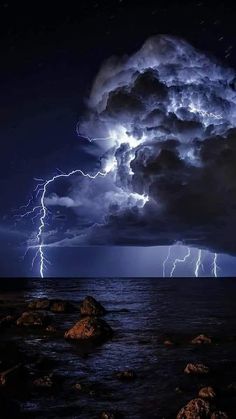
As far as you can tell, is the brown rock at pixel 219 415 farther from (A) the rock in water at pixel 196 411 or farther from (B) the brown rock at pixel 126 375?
(B) the brown rock at pixel 126 375

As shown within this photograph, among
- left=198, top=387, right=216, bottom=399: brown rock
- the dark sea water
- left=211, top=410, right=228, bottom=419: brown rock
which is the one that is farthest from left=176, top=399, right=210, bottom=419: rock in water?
left=198, top=387, right=216, bottom=399: brown rock

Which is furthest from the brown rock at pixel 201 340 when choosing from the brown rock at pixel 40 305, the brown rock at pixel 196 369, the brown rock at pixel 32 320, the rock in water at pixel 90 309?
the brown rock at pixel 40 305

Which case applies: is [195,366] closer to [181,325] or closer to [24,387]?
[24,387]

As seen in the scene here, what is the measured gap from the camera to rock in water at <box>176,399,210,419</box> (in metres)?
10.7

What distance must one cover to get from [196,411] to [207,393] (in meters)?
2.25

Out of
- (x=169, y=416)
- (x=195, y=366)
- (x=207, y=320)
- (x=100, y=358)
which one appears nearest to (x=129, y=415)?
(x=169, y=416)

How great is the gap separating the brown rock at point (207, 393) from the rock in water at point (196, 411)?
1885 mm

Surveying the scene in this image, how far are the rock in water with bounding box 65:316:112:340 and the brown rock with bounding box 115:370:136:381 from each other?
24.9 feet

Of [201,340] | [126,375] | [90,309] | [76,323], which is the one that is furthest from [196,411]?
[90,309]

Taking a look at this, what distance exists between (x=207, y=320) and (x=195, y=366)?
1893cm

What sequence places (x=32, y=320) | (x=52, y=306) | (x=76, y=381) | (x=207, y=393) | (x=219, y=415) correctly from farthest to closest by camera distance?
(x=52, y=306), (x=32, y=320), (x=76, y=381), (x=207, y=393), (x=219, y=415)

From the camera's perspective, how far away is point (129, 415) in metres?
11.6

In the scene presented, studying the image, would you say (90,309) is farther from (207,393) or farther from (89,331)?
(207,393)

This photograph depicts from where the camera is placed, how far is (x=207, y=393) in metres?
12.8
